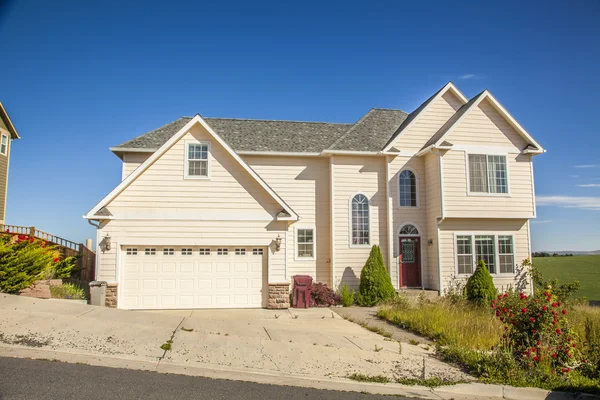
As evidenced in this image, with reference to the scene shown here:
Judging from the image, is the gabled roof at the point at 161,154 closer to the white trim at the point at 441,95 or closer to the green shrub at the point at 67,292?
the green shrub at the point at 67,292

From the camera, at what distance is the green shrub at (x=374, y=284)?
16.8m

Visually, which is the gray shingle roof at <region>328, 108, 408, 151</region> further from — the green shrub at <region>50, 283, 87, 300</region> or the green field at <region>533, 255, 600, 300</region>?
the green field at <region>533, 255, 600, 300</region>

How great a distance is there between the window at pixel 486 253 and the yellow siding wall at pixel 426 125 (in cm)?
429

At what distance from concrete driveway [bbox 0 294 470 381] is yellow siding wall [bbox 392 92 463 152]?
31.5 ft

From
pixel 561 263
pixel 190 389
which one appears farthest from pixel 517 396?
pixel 561 263

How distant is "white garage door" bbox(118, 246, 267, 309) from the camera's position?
49.3 ft

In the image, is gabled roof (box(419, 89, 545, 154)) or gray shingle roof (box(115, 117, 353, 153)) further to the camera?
gray shingle roof (box(115, 117, 353, 153))

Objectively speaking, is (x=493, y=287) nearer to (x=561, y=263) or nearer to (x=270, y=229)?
(x=270, y=229)

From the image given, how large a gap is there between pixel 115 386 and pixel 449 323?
8.12 meters

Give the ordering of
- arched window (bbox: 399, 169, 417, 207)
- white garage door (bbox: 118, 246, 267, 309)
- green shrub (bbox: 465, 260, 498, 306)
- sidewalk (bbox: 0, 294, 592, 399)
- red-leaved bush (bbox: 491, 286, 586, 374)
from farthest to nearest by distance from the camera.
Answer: arched window (bbox: 399, 169, 417, 207)
green shrub (bbox: 465, 260, 498, 306)
white garage door (bbox: 118, 246, 267, 309)
red-leaved bush (bbox: 491, 286, 586, 374)
sidewalk (bbox: 0, 294, 592, 399)

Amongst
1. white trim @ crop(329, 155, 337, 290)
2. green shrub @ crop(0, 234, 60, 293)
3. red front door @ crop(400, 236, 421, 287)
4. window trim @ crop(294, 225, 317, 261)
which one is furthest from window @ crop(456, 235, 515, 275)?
green shrub @ crop(0, 234, 60, 293)

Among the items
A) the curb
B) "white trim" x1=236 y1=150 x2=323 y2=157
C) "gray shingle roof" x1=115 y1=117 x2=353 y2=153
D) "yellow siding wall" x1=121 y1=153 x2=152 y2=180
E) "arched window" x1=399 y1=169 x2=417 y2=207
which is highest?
"gray shingle roof" x1=115 y1=117 x2=353 y2=153

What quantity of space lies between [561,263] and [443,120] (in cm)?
2065

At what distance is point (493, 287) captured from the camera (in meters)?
16.6
